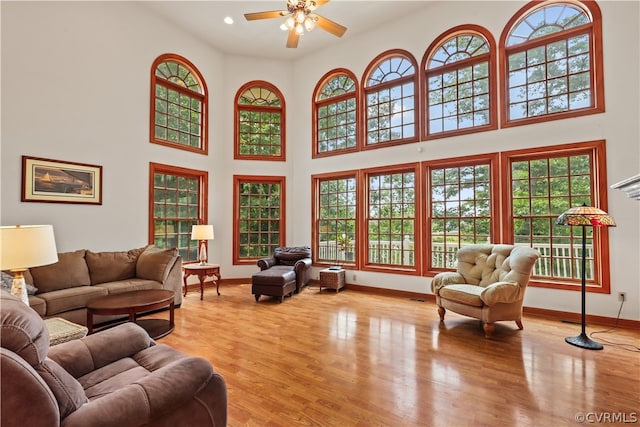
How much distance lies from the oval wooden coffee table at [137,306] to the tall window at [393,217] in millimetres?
3529

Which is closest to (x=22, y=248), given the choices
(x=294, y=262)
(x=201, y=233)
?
(x=201, y=233)

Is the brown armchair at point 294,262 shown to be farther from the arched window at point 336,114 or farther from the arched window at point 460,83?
the arched window at point 460,83

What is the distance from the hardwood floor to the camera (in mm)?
2027

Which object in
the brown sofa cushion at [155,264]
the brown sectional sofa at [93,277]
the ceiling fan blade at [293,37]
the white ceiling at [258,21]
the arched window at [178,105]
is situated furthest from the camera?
the arched window at [178,105]

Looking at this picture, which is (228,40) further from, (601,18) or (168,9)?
(601,18)

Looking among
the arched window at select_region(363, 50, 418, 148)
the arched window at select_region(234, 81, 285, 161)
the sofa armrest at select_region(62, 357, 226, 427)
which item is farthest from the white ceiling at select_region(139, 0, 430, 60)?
the sofa armrest at select_region(62, 357, 226, 427)

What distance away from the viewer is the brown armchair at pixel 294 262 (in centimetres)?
539

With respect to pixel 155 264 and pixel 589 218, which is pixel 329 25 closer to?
pixel 589 218

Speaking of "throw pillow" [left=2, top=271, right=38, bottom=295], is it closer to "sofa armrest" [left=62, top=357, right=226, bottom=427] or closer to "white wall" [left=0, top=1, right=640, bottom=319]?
"white wall" [left=0, top=1, right=640, bottom=319]

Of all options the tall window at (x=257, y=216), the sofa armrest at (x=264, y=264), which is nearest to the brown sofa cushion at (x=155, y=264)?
the sofa armrest at (x=264, y=264)

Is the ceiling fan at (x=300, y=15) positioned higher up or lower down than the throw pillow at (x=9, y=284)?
higher up

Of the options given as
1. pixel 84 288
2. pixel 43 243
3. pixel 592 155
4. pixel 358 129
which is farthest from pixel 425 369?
pixel 358 129

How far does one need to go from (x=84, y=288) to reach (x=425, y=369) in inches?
161

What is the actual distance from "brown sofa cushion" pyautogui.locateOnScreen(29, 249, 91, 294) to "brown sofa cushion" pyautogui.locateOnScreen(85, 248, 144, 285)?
80 millimetres
